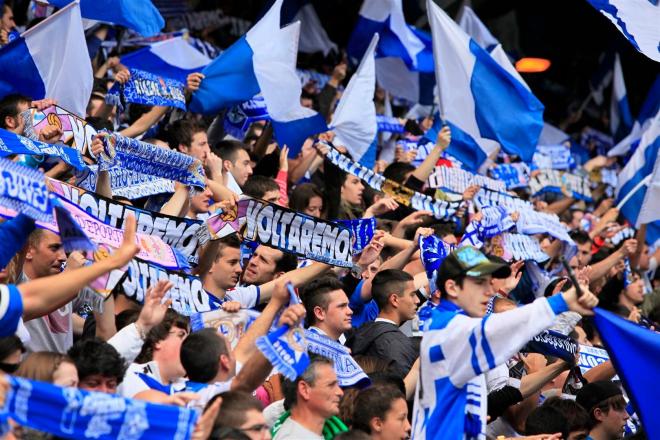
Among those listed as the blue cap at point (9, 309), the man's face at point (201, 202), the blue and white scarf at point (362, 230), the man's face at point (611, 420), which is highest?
the blue cap at point (9, 309)

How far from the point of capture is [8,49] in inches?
318

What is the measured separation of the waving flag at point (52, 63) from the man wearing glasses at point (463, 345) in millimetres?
3459

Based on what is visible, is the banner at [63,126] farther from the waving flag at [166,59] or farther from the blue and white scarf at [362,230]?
the waving flag at [166,59]

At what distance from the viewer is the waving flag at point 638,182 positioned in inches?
500

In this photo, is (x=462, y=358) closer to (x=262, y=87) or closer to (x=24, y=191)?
(x=24, y=191)

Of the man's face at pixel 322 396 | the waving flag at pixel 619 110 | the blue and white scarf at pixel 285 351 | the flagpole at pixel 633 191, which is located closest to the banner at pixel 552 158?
the waving flag at pixel 619 110

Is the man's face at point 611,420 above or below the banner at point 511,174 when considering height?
above

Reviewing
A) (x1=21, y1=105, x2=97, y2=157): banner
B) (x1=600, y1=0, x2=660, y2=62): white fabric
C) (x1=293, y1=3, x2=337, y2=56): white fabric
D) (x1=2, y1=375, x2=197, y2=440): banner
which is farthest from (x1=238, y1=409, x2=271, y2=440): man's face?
(x1=293, y1=3, x2=337, y2=56): white fabric

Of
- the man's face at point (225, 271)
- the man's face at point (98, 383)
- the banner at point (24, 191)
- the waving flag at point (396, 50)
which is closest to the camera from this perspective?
the banner at point (24, 191)

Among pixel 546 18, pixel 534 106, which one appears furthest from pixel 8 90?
pixel 546 18

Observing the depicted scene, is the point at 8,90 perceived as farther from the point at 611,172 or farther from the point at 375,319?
the point at 611,172

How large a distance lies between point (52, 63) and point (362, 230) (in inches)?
92.5

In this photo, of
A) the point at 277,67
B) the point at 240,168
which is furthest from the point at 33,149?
the point at 277,67

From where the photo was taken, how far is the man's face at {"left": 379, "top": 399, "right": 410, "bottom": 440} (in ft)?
20.6
